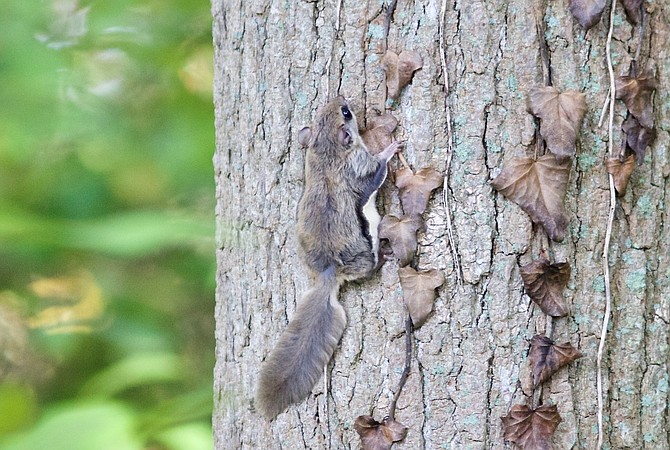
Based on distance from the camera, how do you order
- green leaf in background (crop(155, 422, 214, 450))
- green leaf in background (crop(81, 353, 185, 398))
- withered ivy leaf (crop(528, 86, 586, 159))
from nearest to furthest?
withered ivy leaf (crop(528, 86, 586, 159)) → green leaf in background (crop(155, 422, 214, 450)) → green leaf in background (crop(81, 353, 185, 398))

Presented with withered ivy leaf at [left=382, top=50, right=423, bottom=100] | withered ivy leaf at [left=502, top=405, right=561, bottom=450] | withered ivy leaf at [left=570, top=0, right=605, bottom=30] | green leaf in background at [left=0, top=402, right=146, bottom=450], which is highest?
withered ivy leaf at [left=570, top=0, right=605, bottom=30]

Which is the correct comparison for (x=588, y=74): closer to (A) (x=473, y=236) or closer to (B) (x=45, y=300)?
(A) (x=473, y=236)

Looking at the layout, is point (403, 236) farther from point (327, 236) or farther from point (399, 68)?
point (399, 68)

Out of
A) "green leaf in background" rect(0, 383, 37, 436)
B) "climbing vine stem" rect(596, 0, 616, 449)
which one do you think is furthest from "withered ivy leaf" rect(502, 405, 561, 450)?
"green leaf in background" rect(0, 383, 37, 436)

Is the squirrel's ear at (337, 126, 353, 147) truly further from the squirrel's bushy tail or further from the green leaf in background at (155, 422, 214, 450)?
the green leaf in background at (155, 422, 214, 450)

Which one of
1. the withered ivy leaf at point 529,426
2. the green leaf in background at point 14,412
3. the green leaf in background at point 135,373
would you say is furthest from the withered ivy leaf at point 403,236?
the green leaf in background at point 14,412

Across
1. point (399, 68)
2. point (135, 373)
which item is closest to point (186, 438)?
point (135, 373)
